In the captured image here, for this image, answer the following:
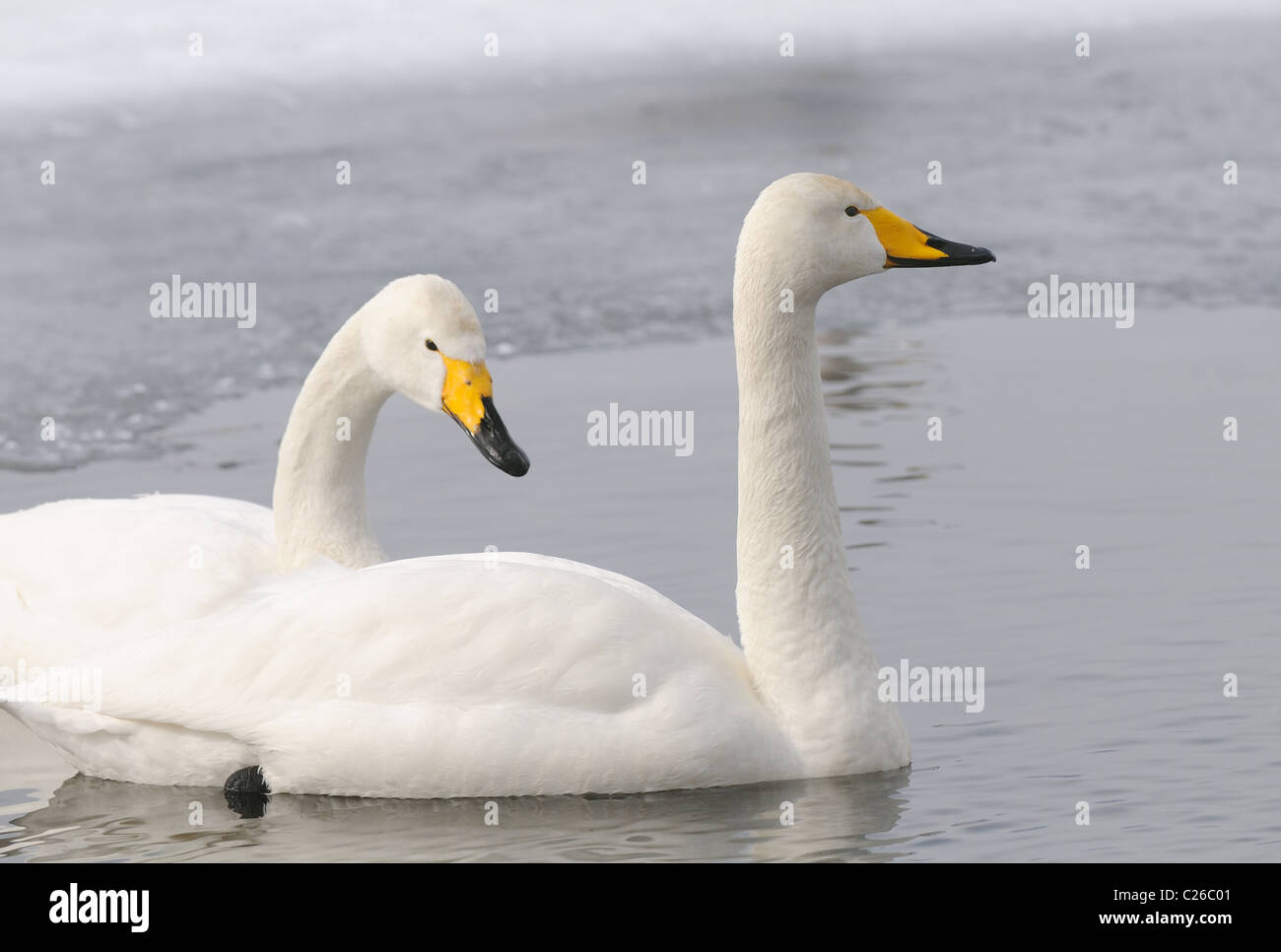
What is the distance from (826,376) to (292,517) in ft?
17.7

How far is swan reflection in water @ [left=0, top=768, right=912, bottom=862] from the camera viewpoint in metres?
5.71

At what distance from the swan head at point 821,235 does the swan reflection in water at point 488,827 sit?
1588 mm

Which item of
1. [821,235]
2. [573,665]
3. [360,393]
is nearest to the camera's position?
[573,665]

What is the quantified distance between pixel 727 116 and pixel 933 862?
1865 cm

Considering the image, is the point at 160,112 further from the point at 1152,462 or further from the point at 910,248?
the point at 910,248

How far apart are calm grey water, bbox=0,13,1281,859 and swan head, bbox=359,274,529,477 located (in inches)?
57.0

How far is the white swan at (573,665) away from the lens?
6.17 metres

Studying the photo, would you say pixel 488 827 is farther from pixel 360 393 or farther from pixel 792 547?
pixel 360 393

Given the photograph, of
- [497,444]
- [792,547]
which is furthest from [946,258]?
[497,444]

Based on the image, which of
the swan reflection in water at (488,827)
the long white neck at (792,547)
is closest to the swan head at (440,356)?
the long white neck at (792,547)

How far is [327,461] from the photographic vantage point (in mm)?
7633

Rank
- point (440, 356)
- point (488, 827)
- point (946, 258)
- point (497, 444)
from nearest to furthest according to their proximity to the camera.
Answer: point (488, 827) → point (946, 258) → point (497, 444) → point (440, 356)
